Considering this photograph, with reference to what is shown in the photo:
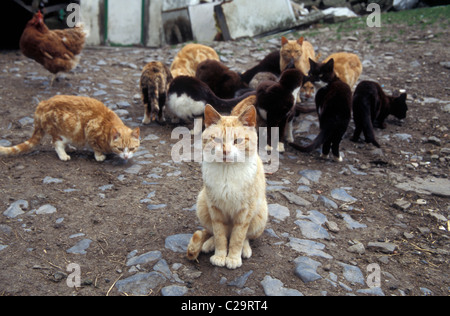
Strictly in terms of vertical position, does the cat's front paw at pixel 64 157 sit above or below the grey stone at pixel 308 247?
above

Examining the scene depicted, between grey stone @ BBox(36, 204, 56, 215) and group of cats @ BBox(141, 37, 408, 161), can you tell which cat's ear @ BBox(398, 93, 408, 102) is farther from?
grey stone @ BBox(36, 204, 56, 215)

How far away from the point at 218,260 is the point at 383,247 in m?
1.78

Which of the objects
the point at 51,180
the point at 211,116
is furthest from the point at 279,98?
the point at 51,180

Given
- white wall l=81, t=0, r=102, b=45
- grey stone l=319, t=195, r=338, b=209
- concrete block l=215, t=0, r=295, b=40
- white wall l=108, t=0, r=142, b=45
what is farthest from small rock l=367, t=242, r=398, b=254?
white wall l=81, t=0, r=102, b=45

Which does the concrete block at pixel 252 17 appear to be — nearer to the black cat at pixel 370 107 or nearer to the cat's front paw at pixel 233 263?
the black cat at pixel 370 107

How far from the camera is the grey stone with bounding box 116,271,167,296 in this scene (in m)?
3.08

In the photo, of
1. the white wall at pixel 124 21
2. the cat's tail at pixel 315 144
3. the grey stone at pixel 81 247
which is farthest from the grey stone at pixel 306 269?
the white wall at pixel 124 21

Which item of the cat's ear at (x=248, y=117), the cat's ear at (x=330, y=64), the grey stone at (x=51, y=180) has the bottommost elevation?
the grey stone at (x=51, y=180)

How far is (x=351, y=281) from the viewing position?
3326 millimetres

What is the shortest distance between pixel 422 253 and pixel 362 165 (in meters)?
2.14

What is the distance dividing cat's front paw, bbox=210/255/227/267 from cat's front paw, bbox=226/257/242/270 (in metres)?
0.04

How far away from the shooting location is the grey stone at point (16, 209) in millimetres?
4018

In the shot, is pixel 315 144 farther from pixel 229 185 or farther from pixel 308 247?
pixel 229 185
